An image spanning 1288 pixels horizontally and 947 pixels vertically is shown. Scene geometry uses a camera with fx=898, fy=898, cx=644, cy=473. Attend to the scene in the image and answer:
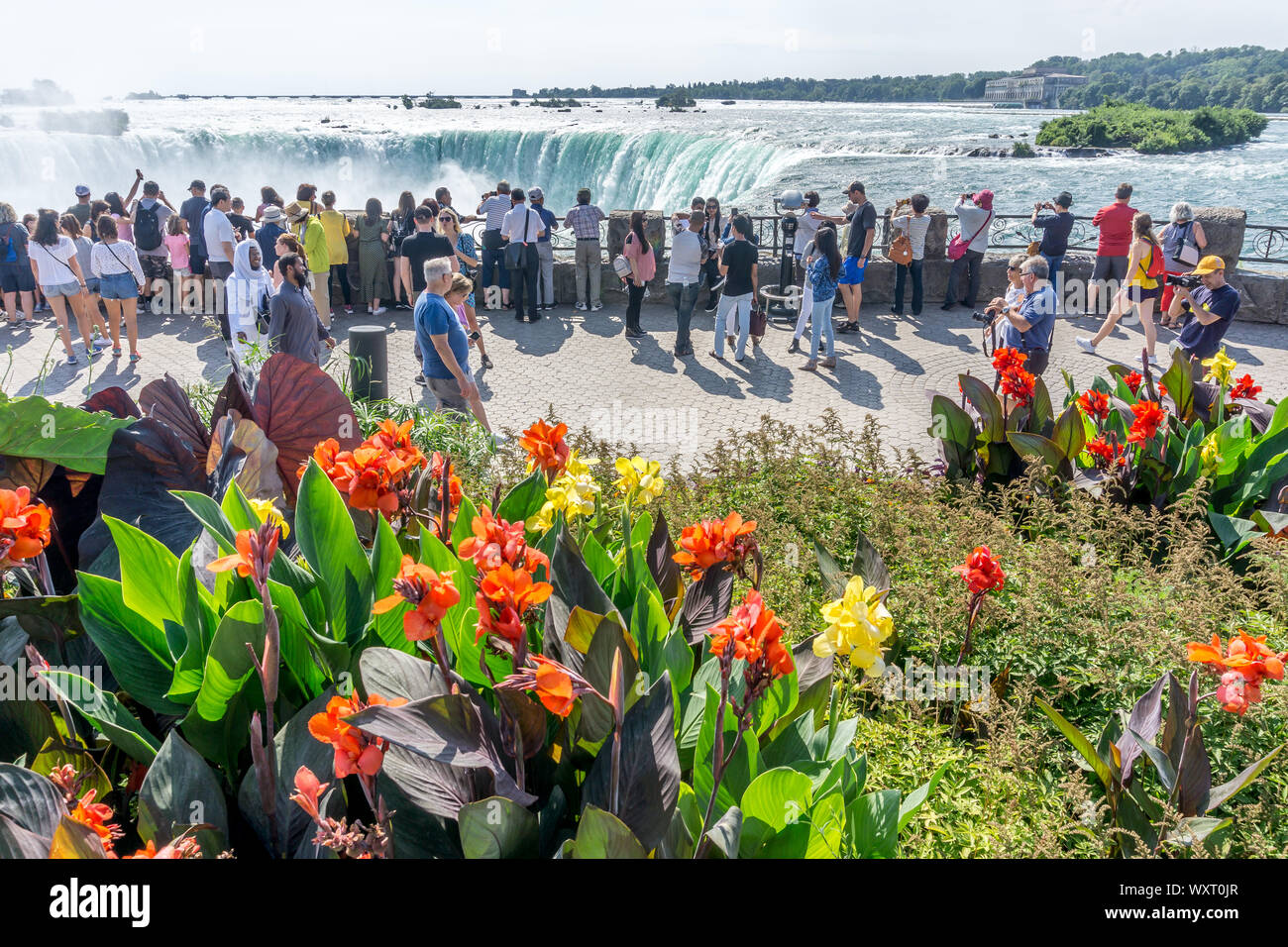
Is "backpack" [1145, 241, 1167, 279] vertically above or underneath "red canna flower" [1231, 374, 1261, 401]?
above

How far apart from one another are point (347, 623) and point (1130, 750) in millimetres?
1987

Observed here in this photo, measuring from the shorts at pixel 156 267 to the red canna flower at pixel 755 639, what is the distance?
11390mm

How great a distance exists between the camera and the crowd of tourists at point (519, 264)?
25.5 ft

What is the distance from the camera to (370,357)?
6777 mm

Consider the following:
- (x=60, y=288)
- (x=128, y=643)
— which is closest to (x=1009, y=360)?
(x=128, y=643)

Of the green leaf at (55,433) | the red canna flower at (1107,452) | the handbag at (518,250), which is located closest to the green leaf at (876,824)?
the green leaf at (55,433)

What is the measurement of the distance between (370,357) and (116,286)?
3.88 metres

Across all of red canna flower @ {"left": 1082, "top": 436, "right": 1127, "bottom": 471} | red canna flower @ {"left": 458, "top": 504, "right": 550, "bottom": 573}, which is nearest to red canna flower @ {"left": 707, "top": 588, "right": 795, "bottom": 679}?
red canna flower @ {"left": 458, "top": 504, "right": 550, "bottom": 573}

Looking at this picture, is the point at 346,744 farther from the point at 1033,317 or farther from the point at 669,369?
the point at 669,369

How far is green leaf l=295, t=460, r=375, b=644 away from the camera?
192cm

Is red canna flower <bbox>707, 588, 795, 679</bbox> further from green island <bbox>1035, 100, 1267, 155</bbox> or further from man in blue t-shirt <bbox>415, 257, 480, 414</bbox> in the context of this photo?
green island <bbox>1035, 100, 1267, 155</bbox>

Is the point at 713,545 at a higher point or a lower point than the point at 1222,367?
lower

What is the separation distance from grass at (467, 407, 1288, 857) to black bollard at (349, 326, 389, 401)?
7.16 ft

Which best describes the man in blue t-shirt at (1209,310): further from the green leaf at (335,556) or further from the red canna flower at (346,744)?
the red canna flower at (346,744)
